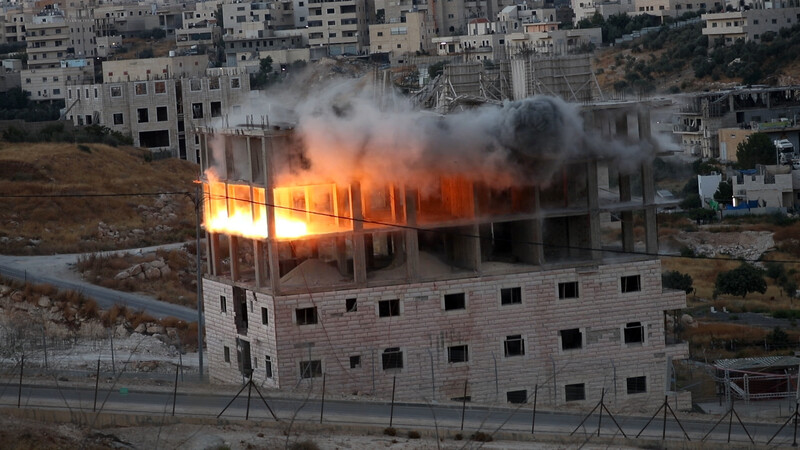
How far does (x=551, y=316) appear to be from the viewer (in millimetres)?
41906

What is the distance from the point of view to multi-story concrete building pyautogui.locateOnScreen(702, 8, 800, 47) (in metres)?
134

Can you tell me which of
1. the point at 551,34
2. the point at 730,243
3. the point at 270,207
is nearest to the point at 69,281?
the point at 270,207

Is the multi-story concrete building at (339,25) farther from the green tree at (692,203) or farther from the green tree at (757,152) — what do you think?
the green tree at (692,203)

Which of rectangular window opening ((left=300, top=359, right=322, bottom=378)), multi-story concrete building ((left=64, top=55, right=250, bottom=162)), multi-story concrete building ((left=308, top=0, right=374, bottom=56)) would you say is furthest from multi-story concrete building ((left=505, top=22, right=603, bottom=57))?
rectangular window opening ((left=300, top=359, right=322, bottom=378))

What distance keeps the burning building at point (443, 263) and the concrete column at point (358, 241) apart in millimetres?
46

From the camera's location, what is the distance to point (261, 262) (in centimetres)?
4153

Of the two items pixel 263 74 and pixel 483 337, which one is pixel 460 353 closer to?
pixel 483 337

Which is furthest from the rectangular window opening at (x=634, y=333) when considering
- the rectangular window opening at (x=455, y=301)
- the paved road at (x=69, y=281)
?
the paved road at (x=69, y=281)

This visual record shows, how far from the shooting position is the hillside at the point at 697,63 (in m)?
125

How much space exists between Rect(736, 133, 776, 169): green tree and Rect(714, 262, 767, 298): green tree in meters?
31.2

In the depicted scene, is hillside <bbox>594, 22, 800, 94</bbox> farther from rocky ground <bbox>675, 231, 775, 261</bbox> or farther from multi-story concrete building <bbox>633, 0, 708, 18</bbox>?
rocky ground <bbox>675, 231, 775, 261</bbox>

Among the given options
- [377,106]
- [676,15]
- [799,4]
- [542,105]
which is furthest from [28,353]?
[676,15]

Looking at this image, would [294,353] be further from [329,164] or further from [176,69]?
[176,69]

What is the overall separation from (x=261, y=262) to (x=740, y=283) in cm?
2673
